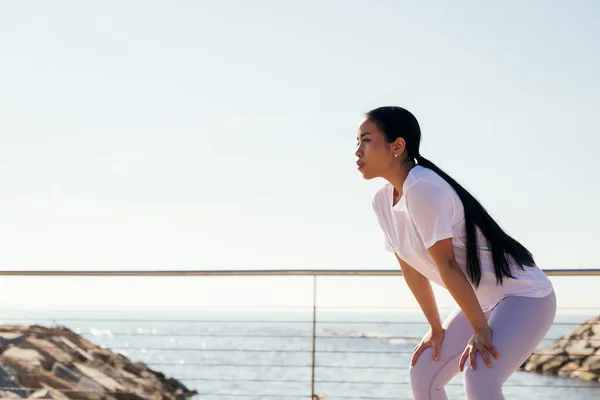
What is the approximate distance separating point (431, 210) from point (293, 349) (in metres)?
9.16

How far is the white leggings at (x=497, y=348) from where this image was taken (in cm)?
205

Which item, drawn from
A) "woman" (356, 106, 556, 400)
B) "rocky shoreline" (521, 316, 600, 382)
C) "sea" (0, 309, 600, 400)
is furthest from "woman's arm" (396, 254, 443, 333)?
"rocky shoreline" (521, 316, 600, 382)

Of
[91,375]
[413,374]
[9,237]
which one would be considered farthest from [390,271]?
[9,237]

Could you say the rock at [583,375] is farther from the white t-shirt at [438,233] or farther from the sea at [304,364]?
the white t-shirt at [438,233]

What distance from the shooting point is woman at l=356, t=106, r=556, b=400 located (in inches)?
82.1

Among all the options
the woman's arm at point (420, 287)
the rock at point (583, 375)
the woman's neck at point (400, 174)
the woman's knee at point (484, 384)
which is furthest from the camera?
the rock at point (583, 375)

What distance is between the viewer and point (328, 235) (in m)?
41.7

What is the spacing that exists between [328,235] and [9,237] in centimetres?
1904

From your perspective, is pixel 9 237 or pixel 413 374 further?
pixel 9 237

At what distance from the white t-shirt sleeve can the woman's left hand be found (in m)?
0.26

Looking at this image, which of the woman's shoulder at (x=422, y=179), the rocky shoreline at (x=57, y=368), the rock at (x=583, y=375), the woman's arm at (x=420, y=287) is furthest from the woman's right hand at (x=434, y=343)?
the rock at (x=583, y=375)

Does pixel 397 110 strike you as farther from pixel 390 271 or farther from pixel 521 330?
pixel 390 271

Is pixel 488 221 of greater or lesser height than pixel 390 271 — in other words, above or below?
below

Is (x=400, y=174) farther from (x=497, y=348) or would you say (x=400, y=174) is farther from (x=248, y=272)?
(x=248, y=272)
